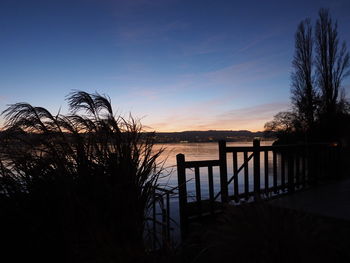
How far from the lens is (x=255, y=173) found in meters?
5.02

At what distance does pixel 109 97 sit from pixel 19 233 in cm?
130

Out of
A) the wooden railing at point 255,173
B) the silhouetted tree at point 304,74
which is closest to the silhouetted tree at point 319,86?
the silhouetted tree at point 304,74

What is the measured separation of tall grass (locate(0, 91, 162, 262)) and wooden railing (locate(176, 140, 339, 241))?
4.16ft

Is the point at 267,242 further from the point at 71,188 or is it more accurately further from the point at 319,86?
the point at 319,86

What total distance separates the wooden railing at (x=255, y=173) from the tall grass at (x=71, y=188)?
1.27 m

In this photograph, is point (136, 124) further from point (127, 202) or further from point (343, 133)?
point (343, 133)

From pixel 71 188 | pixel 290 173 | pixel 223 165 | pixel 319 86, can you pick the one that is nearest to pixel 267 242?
pixel 71 188

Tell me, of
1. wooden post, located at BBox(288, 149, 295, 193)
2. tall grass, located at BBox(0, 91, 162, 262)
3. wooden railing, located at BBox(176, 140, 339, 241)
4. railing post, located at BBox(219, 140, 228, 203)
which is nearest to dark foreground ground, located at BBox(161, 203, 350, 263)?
tall grass, located at BBox(0, 91, 162, 262)

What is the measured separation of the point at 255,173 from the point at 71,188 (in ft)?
13.2

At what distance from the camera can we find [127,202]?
6.01 ft

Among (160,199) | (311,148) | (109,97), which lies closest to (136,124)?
(109,97)

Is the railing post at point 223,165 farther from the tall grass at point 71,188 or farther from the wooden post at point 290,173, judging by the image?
the tall grass at point 71,188

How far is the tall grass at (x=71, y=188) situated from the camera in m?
1.68

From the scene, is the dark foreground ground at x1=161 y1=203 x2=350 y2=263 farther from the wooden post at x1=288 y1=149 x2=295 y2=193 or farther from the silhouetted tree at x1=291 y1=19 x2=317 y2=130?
the silhouetted tree at x1=291 y1=19 x2=317 y2=130
